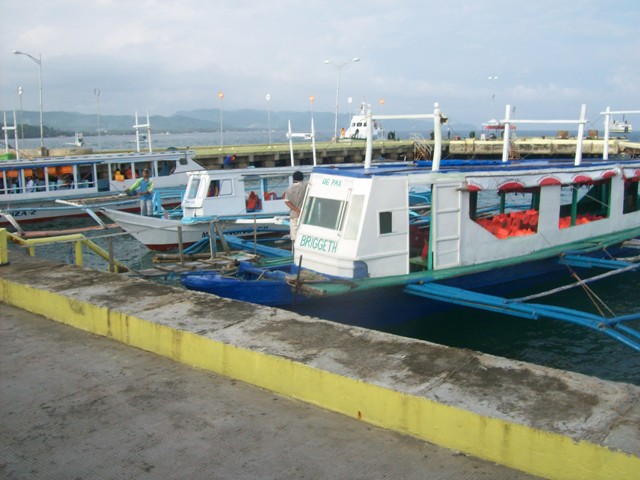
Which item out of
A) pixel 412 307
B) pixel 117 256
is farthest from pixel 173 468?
pixel 117 256

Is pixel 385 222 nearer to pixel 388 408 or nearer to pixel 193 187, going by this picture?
pixel 388 408

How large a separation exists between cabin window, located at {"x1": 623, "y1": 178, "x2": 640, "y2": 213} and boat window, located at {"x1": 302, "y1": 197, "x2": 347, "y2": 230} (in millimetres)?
8566

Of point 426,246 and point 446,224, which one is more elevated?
point 446,224

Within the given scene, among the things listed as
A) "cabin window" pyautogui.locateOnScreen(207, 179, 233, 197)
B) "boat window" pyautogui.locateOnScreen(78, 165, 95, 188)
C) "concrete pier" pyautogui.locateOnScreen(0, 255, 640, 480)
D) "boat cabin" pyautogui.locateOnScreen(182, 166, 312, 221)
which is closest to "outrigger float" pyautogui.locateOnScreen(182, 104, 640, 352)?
"concrete pier" pyautogui.locateOnScreen(0, 255, 640, 480)

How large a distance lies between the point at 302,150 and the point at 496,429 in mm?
41778

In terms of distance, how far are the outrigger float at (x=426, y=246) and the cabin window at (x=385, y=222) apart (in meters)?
0.02

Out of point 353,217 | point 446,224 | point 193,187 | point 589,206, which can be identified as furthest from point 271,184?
point 353,217

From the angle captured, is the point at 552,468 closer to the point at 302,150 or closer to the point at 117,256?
the point at 117,256

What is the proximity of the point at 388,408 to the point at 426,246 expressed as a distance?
740cm

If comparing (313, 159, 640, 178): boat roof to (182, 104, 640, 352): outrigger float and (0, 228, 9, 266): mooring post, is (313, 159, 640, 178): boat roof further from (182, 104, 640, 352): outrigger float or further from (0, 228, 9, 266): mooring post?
(0, 228, 9, 266): mooring post

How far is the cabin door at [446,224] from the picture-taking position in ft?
33.9

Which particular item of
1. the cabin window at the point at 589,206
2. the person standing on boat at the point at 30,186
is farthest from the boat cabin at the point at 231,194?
the person standing on boat at the point at 30,186

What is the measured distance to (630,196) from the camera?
15047mm

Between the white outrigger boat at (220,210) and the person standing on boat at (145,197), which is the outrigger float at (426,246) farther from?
the person standing on boat at (145,197)
